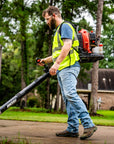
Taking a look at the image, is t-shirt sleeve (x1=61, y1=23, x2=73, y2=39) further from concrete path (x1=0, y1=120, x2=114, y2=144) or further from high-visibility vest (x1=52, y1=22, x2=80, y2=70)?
concrete path (x1=0, y1=120, x2=114, y2=144)

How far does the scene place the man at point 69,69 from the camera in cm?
405

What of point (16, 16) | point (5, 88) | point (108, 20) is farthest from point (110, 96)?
point (16, 16)

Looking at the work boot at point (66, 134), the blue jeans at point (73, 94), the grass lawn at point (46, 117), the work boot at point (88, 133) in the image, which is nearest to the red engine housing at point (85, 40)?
the blue jeans at point (73, 94)

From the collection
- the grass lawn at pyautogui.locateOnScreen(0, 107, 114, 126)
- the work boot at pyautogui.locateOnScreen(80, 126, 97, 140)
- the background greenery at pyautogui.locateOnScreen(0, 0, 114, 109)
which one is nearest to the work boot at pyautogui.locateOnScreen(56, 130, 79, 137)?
the work boot at pyautogui.locateOnScreen(80, 126, 97, 140)

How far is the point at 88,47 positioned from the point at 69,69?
47 cm

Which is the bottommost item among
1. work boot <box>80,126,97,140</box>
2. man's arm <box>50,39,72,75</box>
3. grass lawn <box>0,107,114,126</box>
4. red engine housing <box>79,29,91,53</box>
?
grass lawn <box>0,107,114,126</box>

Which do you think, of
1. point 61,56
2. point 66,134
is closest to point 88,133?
point 66,134

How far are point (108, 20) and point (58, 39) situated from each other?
17.8 meters

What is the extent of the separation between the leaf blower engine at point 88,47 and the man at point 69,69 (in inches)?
3.2

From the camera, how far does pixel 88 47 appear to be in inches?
168

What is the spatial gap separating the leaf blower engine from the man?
0.26 ft

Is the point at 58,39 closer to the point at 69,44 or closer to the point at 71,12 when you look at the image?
the point at 69,44

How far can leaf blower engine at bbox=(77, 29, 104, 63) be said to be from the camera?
426 cm

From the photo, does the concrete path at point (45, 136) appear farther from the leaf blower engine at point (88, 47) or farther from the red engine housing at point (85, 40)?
the red engine housing at point (85, 40)
